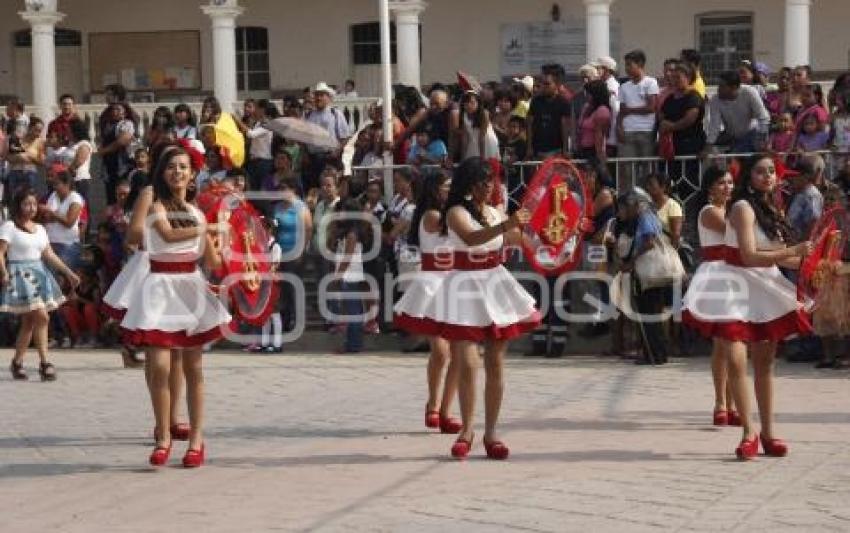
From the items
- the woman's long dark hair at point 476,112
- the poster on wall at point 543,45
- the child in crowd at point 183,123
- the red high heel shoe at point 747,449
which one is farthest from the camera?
the poster on wall at point 543,45

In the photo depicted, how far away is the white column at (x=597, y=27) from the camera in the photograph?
2591 cm

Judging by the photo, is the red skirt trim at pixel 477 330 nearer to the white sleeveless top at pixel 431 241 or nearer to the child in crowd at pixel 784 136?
the white sleeveless top at pixel 431 241

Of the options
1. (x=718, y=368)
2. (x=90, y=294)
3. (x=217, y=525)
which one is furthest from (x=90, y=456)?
(x=90, y=294)

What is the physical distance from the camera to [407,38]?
88.7 ft

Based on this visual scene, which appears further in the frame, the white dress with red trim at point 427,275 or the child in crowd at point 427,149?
the child in crowd at point 427,149

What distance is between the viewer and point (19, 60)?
105 feet

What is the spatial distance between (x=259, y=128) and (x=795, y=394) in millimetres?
9037

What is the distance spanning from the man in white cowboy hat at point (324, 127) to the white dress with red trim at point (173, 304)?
30.6 ft

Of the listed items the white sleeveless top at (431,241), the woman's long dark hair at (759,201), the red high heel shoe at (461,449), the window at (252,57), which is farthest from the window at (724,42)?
the red high heel shoe at (461,449)

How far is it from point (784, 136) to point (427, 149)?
4.00m

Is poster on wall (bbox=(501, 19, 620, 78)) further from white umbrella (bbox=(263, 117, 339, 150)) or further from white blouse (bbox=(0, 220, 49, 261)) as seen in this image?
white blouse (bbox=(0, 220, 49, 261))

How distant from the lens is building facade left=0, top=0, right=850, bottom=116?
28.0 metres

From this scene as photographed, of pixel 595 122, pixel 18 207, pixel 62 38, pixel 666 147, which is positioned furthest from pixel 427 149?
pixel 62 38

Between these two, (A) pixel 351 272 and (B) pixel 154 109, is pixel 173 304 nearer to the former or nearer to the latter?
(A) pixel 351 272
